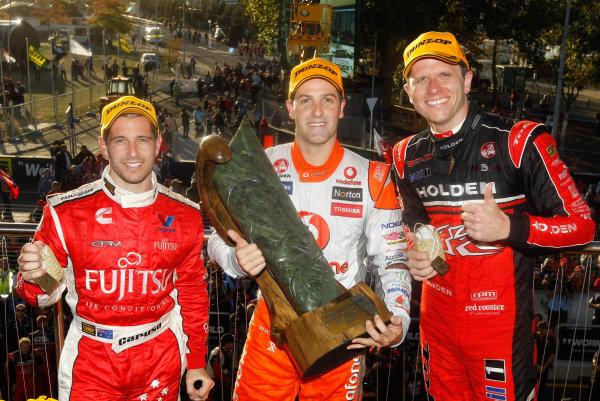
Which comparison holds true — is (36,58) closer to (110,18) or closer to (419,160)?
(419,160)

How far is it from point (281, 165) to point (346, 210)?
0.50 m

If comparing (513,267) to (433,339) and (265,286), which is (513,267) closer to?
(433,339)

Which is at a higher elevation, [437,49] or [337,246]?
[437,49]

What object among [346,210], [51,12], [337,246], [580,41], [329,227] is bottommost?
[337,246]

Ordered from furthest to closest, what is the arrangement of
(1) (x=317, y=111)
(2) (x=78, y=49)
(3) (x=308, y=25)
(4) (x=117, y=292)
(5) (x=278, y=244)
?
(2) (x=78, y=49)
(3) (x=308, y=25)
(1) (x=317, y=111)
(4) (x=117, y=292)
(5) (x=278, y=244)

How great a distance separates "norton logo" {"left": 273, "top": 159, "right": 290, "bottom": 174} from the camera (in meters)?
3.45

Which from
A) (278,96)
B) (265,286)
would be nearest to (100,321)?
(265,286)

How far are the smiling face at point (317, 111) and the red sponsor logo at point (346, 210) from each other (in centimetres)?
38

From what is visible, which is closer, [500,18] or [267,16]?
[500,18]

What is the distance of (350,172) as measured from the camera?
337 cm

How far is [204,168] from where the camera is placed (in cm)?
285

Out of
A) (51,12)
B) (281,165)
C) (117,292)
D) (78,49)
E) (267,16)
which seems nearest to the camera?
(117,292)

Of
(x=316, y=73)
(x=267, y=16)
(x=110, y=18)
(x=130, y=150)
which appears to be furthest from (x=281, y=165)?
(x=110, y=18)

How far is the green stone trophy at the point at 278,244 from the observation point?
2.76 metres
